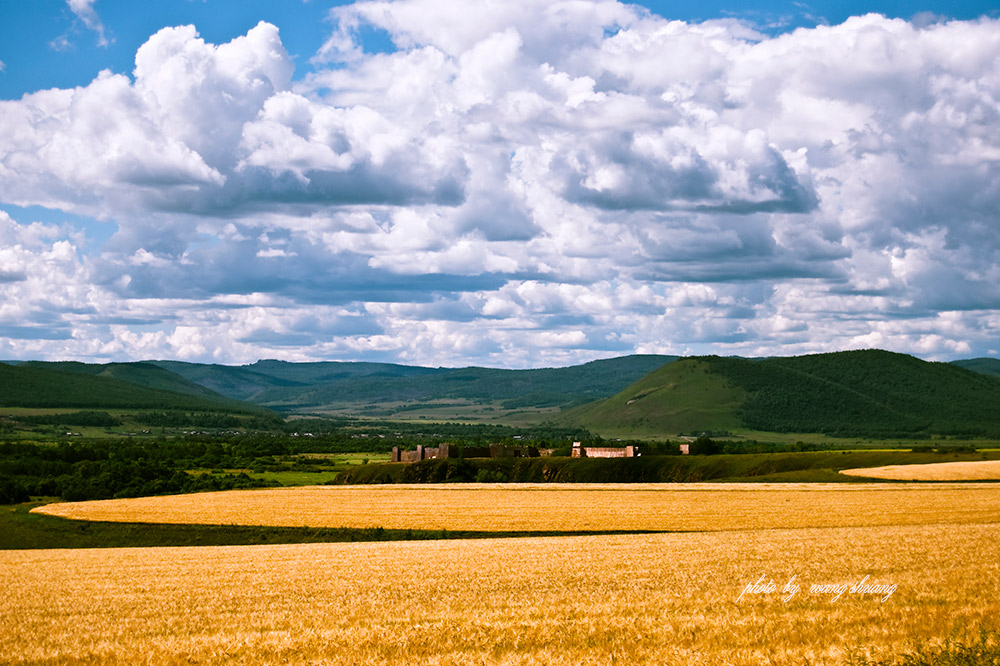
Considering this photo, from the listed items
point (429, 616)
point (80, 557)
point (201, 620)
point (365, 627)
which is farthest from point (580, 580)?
point (80, 557)

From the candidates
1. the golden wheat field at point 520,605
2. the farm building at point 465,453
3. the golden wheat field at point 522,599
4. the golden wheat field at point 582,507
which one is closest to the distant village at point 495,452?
the farm building at point 465,453

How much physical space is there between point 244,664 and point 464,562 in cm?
1596

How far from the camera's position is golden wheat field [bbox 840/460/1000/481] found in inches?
3100

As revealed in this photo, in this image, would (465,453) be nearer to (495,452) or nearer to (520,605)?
(495,452)

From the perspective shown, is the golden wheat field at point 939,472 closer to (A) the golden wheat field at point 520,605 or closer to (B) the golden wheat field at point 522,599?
(B) the golden wheat field at point 522,599

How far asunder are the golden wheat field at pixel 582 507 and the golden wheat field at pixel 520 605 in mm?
15592

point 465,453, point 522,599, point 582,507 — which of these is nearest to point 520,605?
Result: point 522,599

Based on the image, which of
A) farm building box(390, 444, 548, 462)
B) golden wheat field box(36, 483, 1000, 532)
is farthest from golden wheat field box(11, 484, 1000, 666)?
farm building box(390, 444, 548, 462)

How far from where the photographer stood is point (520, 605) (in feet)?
69.8

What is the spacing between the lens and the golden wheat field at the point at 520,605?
16812mm

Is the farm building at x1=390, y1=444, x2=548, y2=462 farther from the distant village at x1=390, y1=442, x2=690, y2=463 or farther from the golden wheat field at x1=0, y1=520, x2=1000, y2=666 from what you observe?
the golden wheat field at x1=0, y1=520, x2=1000, y2=666

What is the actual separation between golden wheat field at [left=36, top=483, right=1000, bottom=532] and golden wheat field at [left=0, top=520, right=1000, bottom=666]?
15592 mm

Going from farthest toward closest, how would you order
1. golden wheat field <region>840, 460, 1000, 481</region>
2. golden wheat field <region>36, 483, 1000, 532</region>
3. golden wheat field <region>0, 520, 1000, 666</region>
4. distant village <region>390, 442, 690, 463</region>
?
distant village <region>390, 442, 690, 463</region>, golden wheat field <region>840, 460, 1000, 481</region>, golden wheat field <region>36, 483, 1000, 532</region>, golden wheat field <region>0, 520, 1000, 666</region>

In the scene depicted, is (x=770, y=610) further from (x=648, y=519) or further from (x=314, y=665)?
(x=648, y=519)
